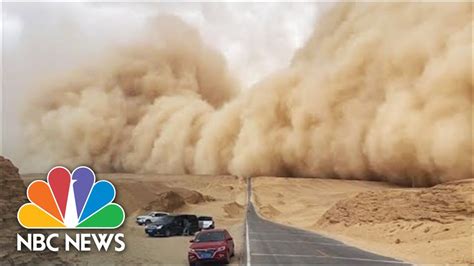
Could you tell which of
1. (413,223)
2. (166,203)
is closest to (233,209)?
(166,203)

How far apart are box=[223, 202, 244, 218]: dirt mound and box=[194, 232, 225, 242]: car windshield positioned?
1989 centimetres

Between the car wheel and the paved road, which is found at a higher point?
the car wheel

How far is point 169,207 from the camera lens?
110ft

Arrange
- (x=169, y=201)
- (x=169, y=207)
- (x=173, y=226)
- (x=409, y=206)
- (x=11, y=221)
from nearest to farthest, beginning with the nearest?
(x=11, y=221)
(x=173, y=226)
(x=409, y=206)
(x=169, y=207)
(x=169, y=201)

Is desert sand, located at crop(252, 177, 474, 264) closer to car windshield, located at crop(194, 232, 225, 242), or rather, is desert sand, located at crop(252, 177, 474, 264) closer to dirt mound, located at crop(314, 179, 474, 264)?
dirt mound, located at crop(314, 179, 474, 264)

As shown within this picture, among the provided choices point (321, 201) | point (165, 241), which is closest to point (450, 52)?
point (321, 201)

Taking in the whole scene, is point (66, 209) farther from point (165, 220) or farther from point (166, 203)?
point (166, 203)

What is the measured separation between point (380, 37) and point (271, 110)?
12.0 m

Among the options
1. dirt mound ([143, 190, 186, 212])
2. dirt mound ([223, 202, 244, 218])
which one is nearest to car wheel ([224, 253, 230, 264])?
dirt mound ([143, 190, 186, 212])

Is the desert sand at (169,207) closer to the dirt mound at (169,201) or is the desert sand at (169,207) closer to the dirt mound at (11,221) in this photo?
the dirt mound at (169,201)

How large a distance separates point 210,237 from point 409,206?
541 inches

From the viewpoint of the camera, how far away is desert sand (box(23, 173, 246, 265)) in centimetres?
1558

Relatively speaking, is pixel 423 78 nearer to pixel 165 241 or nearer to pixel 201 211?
pixel 201 211

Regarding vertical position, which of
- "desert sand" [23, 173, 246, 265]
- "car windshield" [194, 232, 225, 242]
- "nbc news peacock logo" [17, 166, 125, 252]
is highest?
"nbc news peacock logo" [17, 166, 125, 252]
